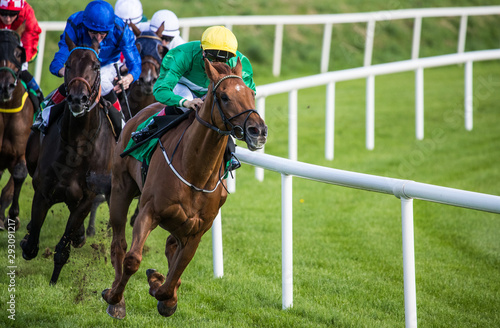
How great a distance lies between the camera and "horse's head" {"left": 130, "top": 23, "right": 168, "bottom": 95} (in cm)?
704

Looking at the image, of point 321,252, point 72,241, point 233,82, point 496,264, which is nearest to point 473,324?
point 496,264

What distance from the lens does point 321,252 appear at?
19.6ft

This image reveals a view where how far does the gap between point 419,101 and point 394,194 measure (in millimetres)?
6545

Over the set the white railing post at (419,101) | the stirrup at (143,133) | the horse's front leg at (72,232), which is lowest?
the horse's front leg at (72,232)

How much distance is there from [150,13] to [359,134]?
657 cm

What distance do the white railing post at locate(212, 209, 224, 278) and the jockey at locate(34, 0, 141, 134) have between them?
1.31 meters

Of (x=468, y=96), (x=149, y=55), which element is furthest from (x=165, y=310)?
(x=468, y=96)

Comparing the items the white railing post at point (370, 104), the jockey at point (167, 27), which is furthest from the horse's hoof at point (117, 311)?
the white railing post at point (370, 104)

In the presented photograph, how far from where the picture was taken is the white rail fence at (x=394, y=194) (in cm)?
325

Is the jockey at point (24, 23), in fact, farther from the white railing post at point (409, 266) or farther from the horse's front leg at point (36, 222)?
the white railing post at point (409, 266)

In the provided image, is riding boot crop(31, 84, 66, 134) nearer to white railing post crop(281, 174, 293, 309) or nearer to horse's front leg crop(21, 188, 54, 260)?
horse's front leg crop(21, 188, 54, 260)

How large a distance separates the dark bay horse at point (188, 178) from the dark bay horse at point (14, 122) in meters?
2.32

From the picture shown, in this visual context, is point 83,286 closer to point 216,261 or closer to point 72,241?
point 72,241

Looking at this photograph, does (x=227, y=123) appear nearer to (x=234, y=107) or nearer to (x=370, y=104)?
(x=234, y=107)
